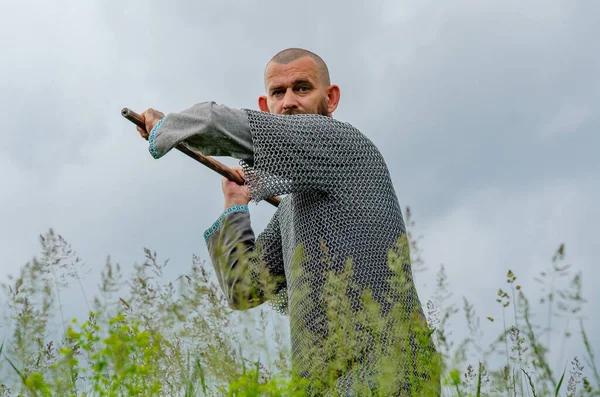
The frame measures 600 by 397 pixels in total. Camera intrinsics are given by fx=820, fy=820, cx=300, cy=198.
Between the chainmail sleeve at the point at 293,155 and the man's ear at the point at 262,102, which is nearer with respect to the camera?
the chainmail sleeve at the point at 293,155

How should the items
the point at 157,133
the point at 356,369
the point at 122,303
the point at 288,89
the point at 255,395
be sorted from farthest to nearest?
the point at 288,89
the point at 157,133
the point at 356,369
the point at 122,303
the point at 255,395

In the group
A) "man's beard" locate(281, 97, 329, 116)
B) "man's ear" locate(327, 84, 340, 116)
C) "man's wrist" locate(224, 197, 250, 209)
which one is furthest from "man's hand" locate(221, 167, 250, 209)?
"man's ear" locate(327, 84, 340, 116)

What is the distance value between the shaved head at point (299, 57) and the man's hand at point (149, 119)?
1110 mm

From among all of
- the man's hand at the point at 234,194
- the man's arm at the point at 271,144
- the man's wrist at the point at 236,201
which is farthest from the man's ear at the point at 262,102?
the man's arm at the point at 271,144

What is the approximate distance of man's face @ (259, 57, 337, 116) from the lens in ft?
17.5

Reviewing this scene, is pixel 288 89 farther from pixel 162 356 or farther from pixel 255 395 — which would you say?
pixel 255 395

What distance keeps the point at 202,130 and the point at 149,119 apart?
0.51 metres

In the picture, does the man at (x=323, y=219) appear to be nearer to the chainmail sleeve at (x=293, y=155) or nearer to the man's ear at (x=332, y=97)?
the chainmail sleeve at (x=293, y=155)

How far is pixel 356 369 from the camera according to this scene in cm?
408

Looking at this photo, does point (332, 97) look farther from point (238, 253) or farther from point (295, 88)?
point (238, 253)

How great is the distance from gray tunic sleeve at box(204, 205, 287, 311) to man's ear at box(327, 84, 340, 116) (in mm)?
854

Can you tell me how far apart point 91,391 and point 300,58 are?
9.48 feet

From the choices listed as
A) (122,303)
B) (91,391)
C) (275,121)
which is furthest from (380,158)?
(91,391)

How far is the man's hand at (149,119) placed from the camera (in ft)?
15.1
